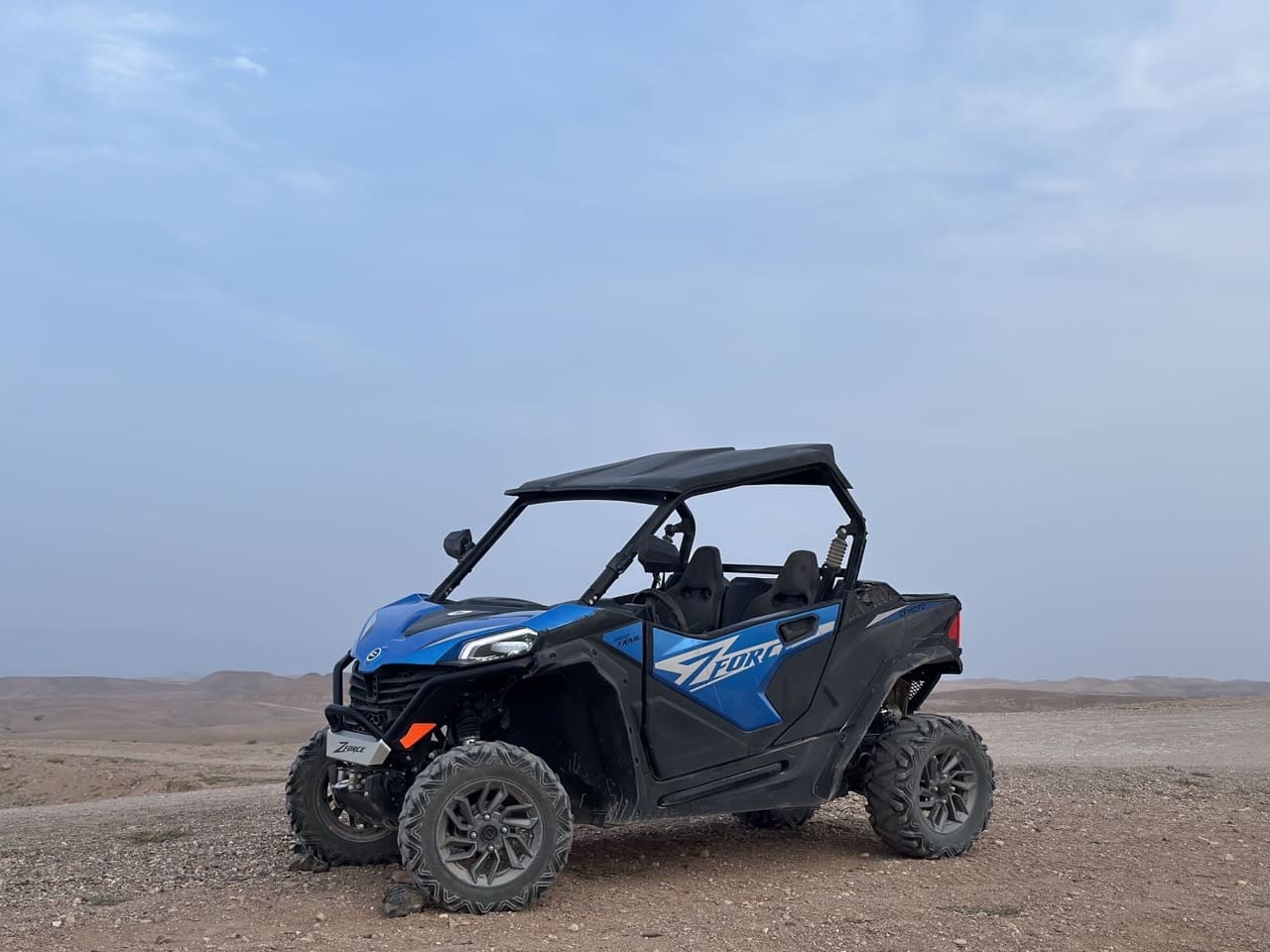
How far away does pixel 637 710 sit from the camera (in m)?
7.20

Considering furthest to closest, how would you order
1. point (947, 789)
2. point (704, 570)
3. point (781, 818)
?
1. point (781, 818)
2. point (704, 570)
3. point (947, 789)

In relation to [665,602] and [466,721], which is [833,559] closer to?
[665,602]

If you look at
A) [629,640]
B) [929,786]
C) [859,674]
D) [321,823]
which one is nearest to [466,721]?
[629,640]

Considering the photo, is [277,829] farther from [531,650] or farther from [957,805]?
[957,805]

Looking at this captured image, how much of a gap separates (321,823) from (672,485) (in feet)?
9.51

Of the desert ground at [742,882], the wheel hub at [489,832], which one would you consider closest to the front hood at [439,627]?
the wheel hub at [489,832]

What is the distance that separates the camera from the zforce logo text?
24.0 feet

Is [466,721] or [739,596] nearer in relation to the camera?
[466,721]

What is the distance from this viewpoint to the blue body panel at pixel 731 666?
7309 millimetres

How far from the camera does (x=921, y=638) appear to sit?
8.45m

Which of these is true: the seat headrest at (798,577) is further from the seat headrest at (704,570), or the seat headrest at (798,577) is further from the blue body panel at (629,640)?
the blue body panel at (629,640)

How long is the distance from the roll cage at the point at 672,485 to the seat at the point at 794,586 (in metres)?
0.26

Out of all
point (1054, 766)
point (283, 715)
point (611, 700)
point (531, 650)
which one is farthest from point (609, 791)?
point (283, 715)

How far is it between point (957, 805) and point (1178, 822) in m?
2.14
